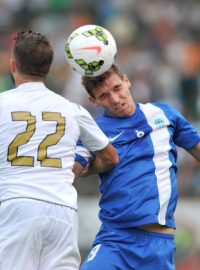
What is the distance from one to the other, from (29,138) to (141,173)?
1091 mm

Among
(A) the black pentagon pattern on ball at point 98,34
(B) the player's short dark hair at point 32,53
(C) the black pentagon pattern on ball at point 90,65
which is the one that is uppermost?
(B) the player's short dark hair at point 32,53

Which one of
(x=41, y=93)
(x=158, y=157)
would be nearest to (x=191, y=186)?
(x=158, y=157)

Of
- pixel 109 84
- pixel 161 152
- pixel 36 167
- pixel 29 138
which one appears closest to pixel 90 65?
pixel 109 84

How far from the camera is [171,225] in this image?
676 centimetres

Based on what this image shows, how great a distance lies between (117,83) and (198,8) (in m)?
10.1

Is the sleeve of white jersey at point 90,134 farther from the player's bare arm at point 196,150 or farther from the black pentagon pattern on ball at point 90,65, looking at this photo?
the player's bare arm at point 196,150

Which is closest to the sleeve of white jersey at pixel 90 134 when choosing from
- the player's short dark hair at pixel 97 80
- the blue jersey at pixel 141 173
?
the blue jersey at pixel 141 173

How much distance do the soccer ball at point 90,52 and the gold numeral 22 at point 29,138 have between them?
76 centimetres

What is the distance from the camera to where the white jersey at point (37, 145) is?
5.91 metres

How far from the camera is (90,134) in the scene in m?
6.17

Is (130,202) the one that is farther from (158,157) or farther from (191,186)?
(191,186)

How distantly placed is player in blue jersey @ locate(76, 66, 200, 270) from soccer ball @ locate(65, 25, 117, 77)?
11 cm

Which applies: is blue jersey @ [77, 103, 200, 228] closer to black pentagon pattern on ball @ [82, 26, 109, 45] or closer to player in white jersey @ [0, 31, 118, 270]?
black pentagon pattern on ball @ [82, 26, 109, 45]

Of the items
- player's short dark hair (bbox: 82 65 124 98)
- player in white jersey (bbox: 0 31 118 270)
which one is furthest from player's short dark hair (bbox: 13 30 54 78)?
player's short dark hair (bbox: 82 65 124 98)
